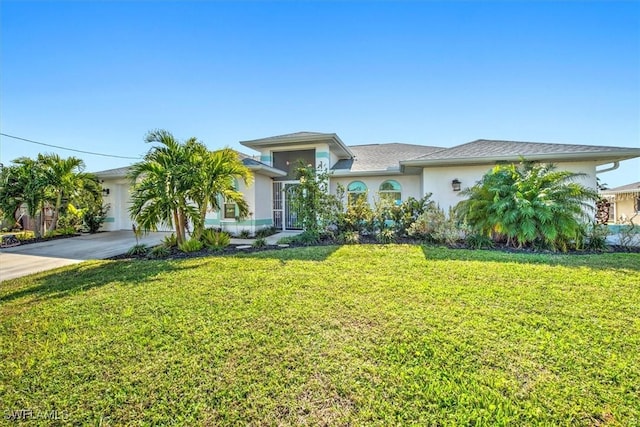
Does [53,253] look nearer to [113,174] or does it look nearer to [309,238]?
[113,174]

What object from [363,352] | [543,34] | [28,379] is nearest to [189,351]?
[28,379]

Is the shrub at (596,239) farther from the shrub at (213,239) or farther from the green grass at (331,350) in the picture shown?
the shrub at (213,239)

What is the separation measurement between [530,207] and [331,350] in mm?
7131

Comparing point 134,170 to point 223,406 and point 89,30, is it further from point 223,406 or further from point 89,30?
point 223,406

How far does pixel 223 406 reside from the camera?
212cm

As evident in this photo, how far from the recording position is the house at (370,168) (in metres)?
9.48

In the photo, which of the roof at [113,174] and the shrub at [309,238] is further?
the roof at [113,174]

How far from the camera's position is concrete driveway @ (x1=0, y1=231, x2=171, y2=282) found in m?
6.79

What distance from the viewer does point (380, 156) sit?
1496 centimetres

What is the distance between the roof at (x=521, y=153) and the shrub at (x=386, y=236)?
3038mm

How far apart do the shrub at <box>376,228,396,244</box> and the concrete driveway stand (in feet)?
26.4

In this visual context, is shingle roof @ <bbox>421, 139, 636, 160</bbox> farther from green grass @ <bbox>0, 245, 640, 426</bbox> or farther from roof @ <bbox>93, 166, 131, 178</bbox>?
roof @ <bbox>93, 166, 131, 178</bbox>

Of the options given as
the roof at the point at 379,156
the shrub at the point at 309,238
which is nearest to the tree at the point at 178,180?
the shrub at the point at 309,238

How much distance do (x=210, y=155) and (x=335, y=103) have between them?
23.7 ft
